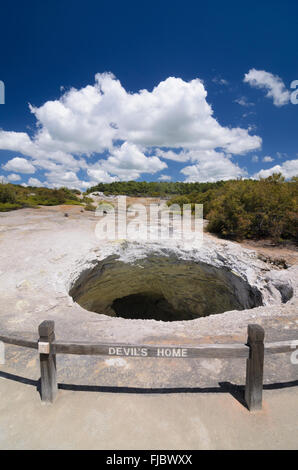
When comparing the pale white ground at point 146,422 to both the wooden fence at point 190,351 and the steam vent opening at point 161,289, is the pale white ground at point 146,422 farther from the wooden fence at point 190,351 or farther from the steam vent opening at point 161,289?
the steam vent opening at point 161,289

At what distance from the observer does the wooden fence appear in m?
2.35

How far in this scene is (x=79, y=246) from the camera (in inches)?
340

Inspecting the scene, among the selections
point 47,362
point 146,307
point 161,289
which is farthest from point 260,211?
point 47,362

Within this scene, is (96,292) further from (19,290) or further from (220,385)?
(220,385)

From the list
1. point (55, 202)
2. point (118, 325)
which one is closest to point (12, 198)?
point (55, 202)

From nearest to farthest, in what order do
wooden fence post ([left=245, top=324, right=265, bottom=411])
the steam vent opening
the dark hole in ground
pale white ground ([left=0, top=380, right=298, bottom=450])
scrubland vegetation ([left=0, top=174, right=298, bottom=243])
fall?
pale white ground ([left=0, top=380, right=298, bottom=450]) < wooden fence post ([left=245, top=324, right=265, bottom=411]) < the steam vent opening < scrubland vegetation ([left=0, top=174, right=298, bottom=243]) < the dark hole in ground

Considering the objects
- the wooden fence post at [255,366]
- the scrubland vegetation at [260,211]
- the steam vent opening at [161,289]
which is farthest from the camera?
the scrubland vegetation at [260,211]

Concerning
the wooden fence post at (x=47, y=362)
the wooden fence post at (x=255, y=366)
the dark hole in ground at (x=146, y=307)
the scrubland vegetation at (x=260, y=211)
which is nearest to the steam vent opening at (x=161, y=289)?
the dark hole in ground at (x=146, y=307)

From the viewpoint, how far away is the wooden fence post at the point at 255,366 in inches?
91.7

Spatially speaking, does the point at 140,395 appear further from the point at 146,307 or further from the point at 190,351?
the point at 146,307

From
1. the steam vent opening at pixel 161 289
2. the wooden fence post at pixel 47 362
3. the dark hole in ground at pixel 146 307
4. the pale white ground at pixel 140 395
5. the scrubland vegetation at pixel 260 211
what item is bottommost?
the dark hole in ground at pixel 146 307

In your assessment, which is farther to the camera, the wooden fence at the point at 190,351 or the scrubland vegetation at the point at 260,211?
the scrubland vegetation at the point at 260,211

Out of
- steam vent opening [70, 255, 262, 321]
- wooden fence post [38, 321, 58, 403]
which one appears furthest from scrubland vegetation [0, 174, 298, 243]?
wooden fence post [38, 321, 58, 403]

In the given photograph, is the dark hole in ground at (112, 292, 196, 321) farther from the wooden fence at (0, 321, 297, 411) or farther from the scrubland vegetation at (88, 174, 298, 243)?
the wooden fence at (0, 321, 297, 411)
